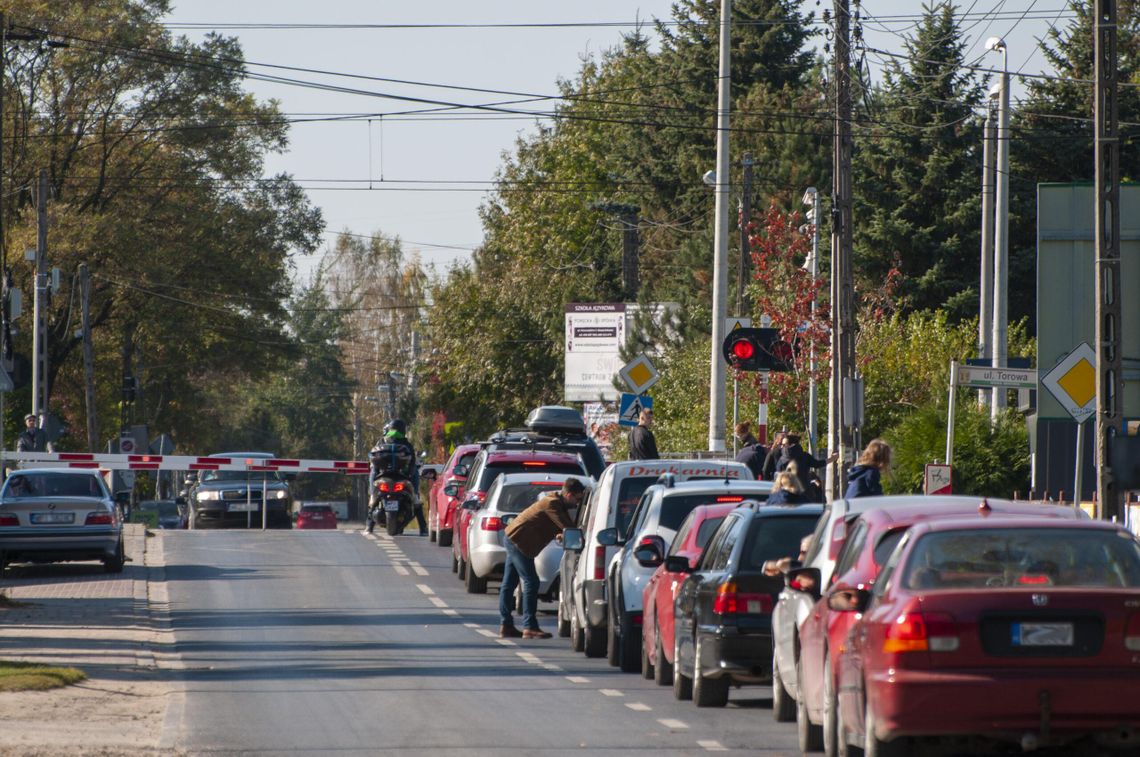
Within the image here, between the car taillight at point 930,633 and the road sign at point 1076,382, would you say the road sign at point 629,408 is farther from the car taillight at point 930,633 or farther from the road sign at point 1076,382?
the car taillight at point 930,633

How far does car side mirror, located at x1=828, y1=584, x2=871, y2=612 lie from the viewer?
1056cm

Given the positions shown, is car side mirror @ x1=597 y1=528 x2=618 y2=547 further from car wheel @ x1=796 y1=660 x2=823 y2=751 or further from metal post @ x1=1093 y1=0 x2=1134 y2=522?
metal post @ x1=1093 y1=0 x2=1134 y2=522

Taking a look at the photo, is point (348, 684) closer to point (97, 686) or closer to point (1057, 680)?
point (97, 686)

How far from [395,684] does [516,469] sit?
12.1 m

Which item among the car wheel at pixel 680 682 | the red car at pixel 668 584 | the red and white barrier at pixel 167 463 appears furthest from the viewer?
the red and white barrier at pixel 167 463

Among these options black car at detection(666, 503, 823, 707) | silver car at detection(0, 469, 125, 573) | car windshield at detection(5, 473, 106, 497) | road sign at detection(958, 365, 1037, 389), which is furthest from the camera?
car windshield at detection(5, 473, 106, 497)

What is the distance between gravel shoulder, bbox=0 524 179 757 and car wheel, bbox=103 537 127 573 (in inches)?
5.3

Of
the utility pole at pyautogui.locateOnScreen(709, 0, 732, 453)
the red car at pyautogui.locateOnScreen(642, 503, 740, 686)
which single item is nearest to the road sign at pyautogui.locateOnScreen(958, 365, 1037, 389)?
the utility pole at pyautogui.locateOnScreen(709, 0, 732, 453)

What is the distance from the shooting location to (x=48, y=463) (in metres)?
42.8

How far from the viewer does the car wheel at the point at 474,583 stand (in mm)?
26531

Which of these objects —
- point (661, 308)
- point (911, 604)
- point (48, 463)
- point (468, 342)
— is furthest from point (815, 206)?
point (911, 604)

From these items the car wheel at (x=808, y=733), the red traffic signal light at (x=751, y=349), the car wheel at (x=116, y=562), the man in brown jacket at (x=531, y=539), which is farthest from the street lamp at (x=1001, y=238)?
the car wheel at (x=808, y=733)

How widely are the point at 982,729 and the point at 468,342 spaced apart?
204ft

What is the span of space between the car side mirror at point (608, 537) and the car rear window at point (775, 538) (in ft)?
12.2
